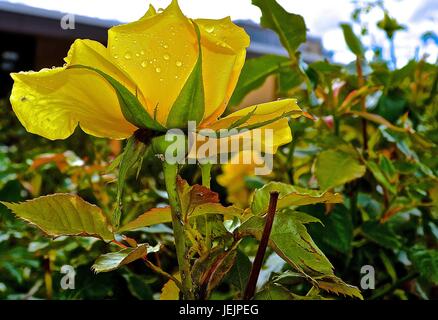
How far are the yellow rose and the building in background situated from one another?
453 centimetres

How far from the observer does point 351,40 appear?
29.1 inches

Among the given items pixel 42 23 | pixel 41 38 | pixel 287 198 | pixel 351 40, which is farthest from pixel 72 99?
pixel 41 38

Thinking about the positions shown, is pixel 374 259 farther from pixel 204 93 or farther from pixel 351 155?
pixel 204 93

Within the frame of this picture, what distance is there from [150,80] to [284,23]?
0.31 metres

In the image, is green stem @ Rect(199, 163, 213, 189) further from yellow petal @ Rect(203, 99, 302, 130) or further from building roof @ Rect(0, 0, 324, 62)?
building roof @ Rect(0, 0, 324, 62)

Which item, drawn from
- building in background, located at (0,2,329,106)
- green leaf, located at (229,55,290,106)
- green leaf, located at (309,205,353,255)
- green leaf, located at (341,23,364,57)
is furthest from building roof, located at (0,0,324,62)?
green leaf, located at (309,205,353,255)

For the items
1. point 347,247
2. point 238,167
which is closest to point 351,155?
point 347,247

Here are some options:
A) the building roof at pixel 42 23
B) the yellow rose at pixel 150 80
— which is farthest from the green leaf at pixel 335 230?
the building roof at pixel 42 23

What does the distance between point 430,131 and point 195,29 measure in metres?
0.48

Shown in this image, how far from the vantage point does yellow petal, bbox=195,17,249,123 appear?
291 millimetres

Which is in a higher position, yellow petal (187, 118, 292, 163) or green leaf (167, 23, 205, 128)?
green leaf (167, 23, 205, 128)

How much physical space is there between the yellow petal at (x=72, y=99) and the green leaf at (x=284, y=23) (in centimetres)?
29

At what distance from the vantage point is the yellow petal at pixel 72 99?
0.29 metres
